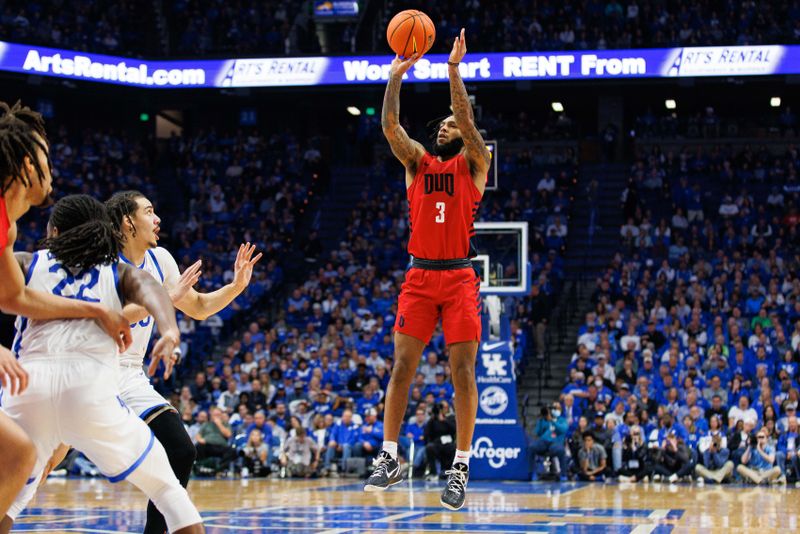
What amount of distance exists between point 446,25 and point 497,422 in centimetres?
1322

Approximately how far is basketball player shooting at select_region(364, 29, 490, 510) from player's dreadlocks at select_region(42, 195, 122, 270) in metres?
2.38

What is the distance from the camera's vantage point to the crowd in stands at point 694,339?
18.0m

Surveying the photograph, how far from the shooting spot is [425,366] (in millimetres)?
20859

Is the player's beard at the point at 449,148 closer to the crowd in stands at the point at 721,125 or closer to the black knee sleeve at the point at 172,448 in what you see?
the black knee sleeve at the point at 172,448

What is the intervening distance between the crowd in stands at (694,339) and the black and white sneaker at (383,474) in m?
11.2

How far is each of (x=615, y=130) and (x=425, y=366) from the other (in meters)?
10.9

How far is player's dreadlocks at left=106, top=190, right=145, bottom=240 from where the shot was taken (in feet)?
23.0

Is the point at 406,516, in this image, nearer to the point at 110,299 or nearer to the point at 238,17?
the point at 110,299

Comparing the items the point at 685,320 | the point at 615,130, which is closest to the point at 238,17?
the point at 615,130

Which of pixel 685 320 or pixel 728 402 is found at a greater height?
pixel 685 320

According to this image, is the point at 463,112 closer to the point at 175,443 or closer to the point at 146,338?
the point at 146,338

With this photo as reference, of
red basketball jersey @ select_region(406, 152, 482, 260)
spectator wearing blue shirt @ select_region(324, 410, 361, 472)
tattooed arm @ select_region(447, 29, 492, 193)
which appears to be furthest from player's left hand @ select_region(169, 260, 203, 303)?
spectator wearing blue shirt @ select_region(324, 410, 361, 472)

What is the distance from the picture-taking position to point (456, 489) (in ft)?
24.6

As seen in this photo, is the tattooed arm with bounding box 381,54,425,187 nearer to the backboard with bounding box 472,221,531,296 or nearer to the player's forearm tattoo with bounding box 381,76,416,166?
the player's forearm tattoo with bounding box 381,76,416,166
